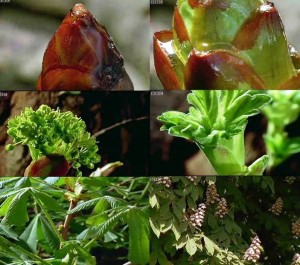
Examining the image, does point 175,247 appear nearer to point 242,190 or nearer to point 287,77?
point 242,190

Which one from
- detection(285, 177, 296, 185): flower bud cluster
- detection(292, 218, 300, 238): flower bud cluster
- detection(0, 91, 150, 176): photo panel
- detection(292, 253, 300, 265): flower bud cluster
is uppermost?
detection(0, 91, 150, 176): photo panel

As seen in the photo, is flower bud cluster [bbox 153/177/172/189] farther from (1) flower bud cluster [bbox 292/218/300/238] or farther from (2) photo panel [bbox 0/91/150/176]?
(1) flower bud cluster [bbox 292/218/300/238]

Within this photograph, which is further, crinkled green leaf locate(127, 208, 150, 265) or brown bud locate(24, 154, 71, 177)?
brown bud locate(24, 154, 71, 177)

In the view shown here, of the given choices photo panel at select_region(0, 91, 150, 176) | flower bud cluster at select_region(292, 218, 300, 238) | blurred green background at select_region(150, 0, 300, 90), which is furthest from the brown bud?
flower bud cluster at select_region(292, 218, 300, 238)

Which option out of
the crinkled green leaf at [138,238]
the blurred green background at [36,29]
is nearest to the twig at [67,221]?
the crinkled green leaf at [138,238]

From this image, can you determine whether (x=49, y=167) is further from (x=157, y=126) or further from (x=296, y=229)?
(x=296, y=229)

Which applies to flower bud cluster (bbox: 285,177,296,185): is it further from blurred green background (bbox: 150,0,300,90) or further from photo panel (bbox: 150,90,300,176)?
Answer: blurred green background (bbox: 150,0,300,90)

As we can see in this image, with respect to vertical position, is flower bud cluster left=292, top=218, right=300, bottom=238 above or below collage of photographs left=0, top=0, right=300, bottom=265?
below

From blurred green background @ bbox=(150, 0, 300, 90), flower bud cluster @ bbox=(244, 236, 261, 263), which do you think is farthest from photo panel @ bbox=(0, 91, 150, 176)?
flower bud cluster @ bbox=(244, 236, 261, 263)

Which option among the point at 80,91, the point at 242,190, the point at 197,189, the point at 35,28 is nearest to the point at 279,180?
the point at 242,190
